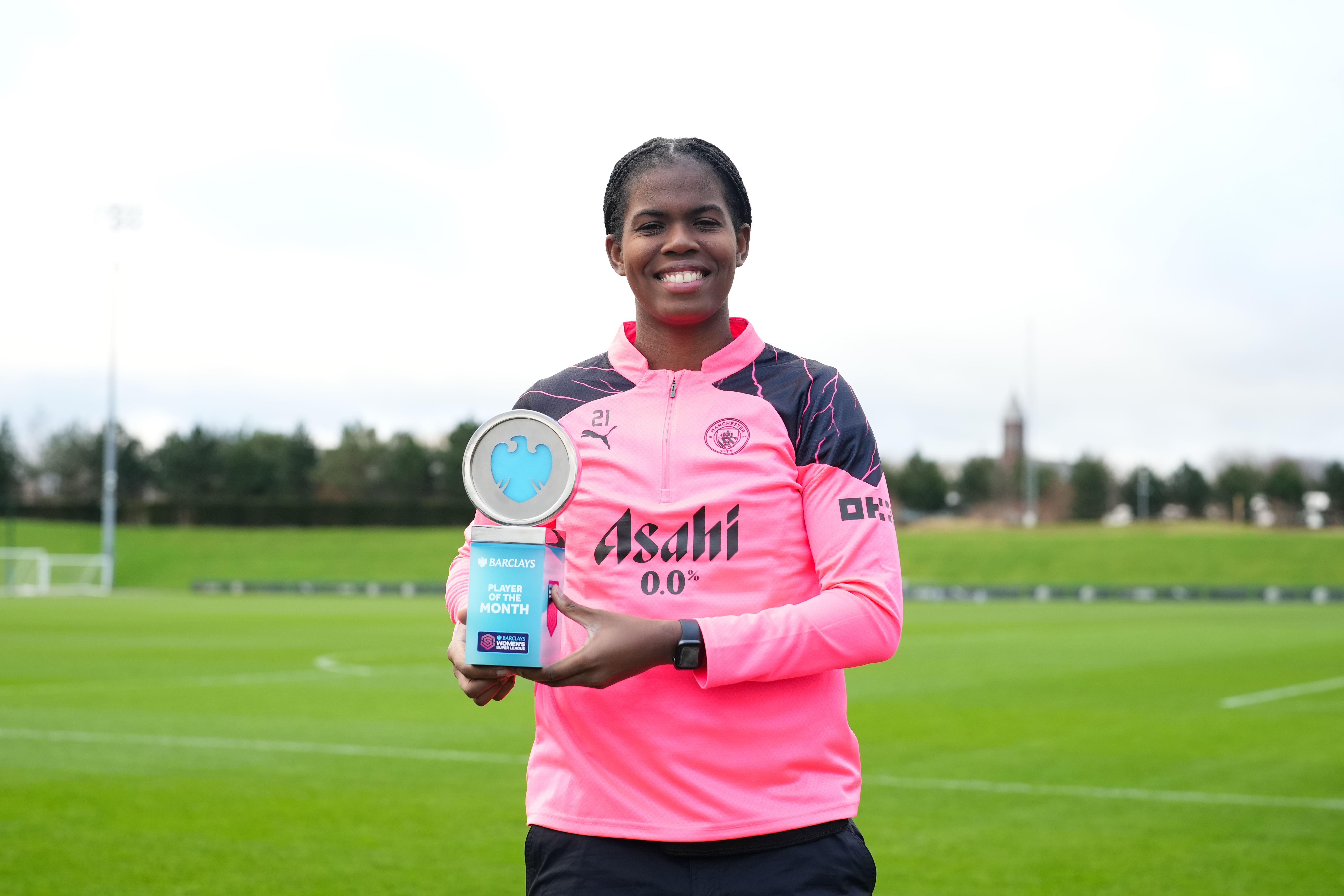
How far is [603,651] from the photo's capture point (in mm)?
1917

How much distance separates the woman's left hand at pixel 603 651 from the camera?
192 cm

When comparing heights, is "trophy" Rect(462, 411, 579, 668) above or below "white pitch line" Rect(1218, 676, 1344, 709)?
above

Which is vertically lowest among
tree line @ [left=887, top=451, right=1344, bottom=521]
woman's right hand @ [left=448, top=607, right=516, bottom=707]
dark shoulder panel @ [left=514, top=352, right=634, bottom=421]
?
woman's right hand @ [left=448, top=607, right=516, bottom=707]

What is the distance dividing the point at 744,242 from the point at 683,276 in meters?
0.18

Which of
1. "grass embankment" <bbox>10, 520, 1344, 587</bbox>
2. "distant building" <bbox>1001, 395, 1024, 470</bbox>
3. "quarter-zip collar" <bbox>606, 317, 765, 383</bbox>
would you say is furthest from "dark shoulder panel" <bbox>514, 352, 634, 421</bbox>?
"distant building" <bbox>1001, 395, 1024, 470</bbox>

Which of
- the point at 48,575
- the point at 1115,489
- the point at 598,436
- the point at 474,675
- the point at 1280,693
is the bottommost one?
the point at 1280,693

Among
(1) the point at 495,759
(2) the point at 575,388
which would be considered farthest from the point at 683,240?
(1) the point at 495,759

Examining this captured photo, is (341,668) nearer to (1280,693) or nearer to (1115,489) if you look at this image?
(1280,693)

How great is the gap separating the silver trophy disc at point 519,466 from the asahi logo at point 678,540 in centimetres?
17

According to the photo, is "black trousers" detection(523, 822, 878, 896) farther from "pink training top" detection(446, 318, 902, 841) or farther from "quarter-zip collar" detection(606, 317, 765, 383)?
"quarter-zip collar" detection(606, 317, 765, 383)

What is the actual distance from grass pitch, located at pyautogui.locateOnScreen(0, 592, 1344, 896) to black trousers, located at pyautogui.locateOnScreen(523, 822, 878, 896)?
461 cm

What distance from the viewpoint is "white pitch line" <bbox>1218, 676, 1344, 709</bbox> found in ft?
48.1

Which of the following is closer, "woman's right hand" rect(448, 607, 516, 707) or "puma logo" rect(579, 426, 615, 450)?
"woman's right hand" rect(448, 607, 516, 707)

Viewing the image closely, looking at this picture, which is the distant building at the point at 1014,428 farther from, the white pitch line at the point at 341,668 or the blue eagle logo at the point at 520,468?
the blue eagle logo at the point at 520,468
